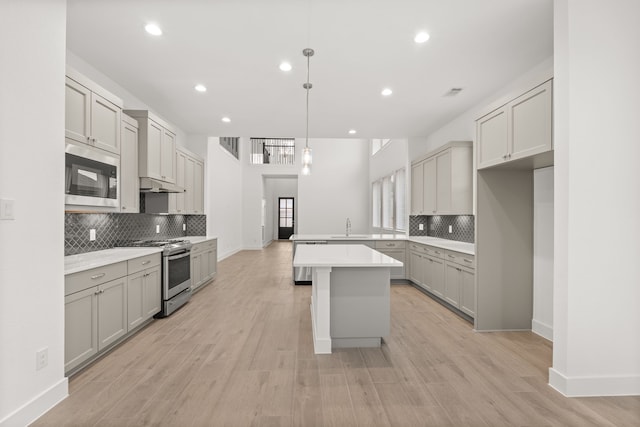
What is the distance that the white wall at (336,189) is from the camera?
1121 cm

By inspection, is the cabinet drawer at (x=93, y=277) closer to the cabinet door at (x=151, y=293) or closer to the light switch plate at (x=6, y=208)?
the cabinet door at (x=151, y=293)

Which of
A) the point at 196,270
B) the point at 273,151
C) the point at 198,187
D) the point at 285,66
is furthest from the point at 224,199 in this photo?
the point at 285,66

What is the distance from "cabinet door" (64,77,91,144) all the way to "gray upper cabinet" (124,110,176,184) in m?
0.94

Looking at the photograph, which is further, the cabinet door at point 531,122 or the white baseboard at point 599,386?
the cabinet door at point 531,122

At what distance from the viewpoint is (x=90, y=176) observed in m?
2.70

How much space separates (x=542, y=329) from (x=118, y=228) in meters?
4.95

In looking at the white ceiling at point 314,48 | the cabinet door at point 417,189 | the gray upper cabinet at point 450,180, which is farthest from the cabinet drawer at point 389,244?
the white ceiling at point 314,48

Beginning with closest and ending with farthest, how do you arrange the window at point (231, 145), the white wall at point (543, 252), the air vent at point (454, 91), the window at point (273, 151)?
1. the white wall at point (543, 252)
2. the air vent at point (454, 91)
3. the window at point (231, 145)
4. the window at point (273, 151)

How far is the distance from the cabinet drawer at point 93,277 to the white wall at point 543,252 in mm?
4135

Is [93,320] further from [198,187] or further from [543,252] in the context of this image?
[543,252]

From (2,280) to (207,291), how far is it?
346 cm

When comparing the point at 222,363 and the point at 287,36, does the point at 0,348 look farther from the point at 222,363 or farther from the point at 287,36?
the point at 287,36

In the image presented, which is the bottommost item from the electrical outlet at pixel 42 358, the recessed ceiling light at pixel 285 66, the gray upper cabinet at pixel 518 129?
the electrical outlet at pixel 42 358

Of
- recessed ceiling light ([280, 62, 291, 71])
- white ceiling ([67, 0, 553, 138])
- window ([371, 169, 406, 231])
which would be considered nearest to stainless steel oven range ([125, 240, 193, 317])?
white ceiling ([67, 0, 553, 138])
